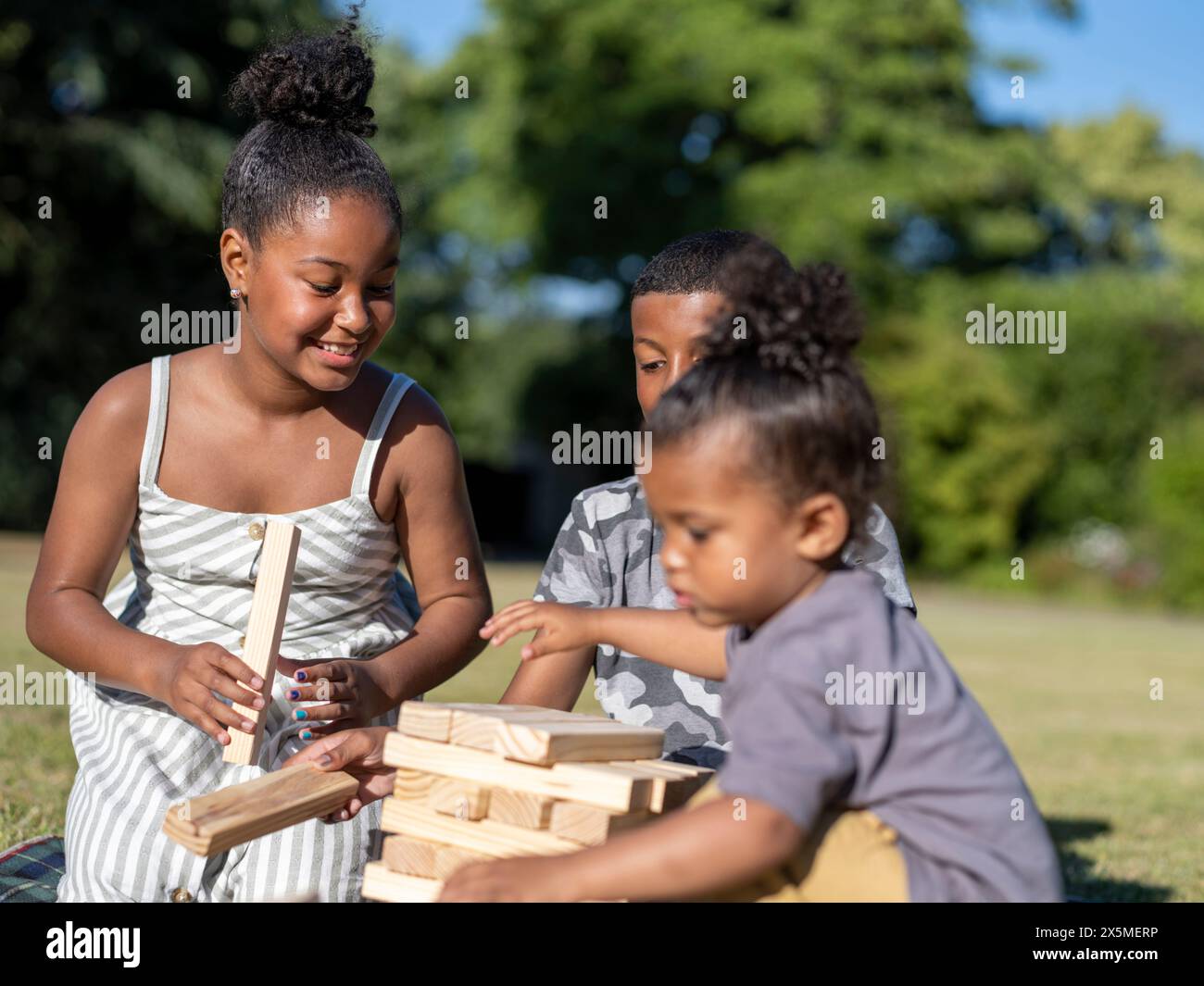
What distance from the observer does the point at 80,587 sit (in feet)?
12.3

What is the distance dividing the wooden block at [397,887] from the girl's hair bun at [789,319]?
1.19 m

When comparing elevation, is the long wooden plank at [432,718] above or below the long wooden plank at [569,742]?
above

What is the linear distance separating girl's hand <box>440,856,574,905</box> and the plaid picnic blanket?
77.3 inches

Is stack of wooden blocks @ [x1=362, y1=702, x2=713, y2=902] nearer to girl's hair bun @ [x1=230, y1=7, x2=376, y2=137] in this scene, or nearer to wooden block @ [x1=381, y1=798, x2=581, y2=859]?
wooden block @ [x1=381, y1=798, x2=581, y2=859]

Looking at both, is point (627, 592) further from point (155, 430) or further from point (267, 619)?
point (155, 430)

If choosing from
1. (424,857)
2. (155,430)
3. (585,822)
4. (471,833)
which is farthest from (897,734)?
(155,430)

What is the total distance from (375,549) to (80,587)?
83 cm

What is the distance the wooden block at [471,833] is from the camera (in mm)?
2568

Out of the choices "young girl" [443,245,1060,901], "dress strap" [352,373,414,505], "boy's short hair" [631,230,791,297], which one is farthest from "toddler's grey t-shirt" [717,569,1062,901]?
"dress strap" [352,373,414,505]

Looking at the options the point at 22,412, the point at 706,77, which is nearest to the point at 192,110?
the point at 22,412

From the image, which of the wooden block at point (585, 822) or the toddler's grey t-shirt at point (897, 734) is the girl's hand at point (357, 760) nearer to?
the wooden block at point (585, 822)

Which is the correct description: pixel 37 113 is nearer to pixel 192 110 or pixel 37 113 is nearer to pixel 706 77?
pixel 192 110

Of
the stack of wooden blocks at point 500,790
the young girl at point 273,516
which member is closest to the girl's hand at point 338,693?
the young girl at point 273,516
